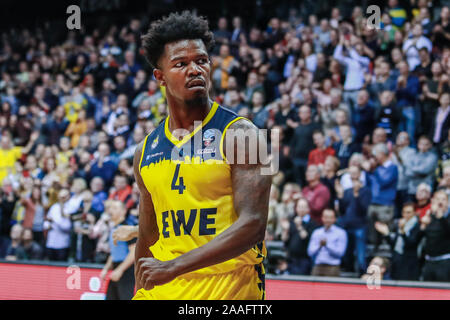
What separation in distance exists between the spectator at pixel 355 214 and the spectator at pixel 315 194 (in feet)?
0.79

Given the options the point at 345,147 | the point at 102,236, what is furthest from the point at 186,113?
the point at 102,236

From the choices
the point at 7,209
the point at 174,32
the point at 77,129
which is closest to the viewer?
the point at 174,32

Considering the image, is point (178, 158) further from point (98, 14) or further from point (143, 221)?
point (98, 14)

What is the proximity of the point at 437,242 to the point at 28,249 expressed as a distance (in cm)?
658

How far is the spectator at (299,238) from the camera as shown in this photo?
856 centimetres

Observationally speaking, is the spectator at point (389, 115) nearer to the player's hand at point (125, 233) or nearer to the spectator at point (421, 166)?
the spectator at point (421, 166)

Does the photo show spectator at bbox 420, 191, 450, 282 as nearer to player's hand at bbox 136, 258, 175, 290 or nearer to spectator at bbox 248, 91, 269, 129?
spectator at bbox 248, 91, 269, 129

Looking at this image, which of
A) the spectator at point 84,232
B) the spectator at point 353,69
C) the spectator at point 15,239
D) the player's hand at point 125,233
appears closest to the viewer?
the player's hand at point 125,233

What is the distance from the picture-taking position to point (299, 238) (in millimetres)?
8625

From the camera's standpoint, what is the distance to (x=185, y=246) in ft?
10.5

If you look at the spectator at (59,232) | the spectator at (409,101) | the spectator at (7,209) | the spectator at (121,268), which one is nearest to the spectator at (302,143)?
the spectator at (409,101)

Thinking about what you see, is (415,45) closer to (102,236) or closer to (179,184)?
(102,236)

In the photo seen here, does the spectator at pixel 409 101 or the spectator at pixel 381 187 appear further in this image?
the spectator at pixel 409 101

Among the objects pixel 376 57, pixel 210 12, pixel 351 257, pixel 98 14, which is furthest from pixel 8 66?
pixel 351 257
